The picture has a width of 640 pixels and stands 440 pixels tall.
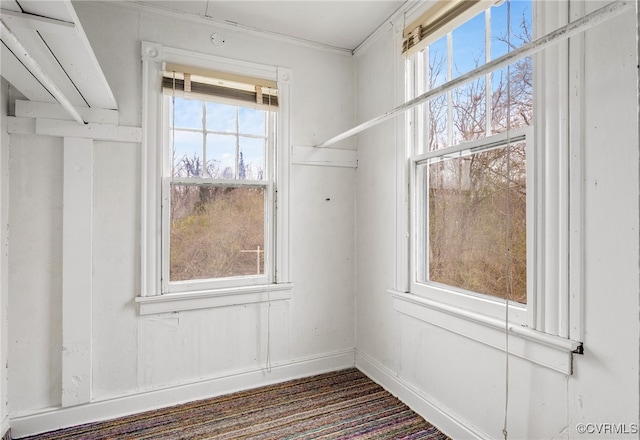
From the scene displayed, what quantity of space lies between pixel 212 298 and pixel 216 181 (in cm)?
86

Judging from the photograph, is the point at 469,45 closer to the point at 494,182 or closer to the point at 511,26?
the point at 511,26

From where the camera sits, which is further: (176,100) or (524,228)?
(176,100)

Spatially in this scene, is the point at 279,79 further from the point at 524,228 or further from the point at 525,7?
the point at 524,228

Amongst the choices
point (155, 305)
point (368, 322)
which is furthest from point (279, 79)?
point (368, 322)

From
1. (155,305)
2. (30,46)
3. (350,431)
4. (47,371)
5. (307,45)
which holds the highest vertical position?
(307,45)

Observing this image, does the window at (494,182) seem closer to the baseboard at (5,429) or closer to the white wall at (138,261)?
the white wall at (138,261)

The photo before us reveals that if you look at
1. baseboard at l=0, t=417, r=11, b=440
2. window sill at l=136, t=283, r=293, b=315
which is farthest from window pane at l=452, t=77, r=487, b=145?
baseboard at l=0, t=417, r=11, b=440

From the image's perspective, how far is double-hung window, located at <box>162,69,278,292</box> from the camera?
2.46 meters

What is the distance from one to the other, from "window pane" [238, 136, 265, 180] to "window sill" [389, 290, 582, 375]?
4.58 feet

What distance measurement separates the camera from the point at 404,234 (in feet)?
7.97

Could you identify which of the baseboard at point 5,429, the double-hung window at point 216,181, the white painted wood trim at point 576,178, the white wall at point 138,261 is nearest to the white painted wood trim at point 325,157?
the white wall at point 138,261

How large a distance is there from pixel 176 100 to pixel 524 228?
2350 mm

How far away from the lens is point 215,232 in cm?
260

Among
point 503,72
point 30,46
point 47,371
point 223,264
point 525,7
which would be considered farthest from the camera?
point 223,264
